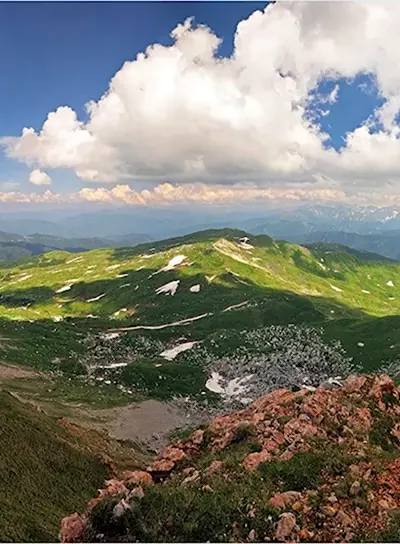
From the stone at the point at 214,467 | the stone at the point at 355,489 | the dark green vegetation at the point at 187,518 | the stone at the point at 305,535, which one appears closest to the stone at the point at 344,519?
the stone at the point at 305,535

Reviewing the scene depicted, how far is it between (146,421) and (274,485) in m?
89.3

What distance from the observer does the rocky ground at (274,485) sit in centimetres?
2309

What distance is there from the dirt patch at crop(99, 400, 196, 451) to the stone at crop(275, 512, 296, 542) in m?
82.1

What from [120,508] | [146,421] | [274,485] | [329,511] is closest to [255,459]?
[274,485]

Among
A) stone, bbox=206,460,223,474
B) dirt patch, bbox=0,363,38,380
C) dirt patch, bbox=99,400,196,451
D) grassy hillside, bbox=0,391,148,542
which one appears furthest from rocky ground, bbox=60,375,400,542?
dirt patch, bbox=0,363,38,380

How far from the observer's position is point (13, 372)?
136 meters

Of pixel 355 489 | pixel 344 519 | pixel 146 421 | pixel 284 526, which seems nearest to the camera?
pixel 284 526

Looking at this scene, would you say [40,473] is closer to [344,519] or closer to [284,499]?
[284,499]

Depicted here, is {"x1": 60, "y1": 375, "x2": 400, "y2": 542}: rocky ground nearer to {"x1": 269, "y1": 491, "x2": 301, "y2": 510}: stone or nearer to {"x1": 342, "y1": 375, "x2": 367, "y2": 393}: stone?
{"x1": 269, "y1": 491, "x2": 301, "y2": 510}: stone

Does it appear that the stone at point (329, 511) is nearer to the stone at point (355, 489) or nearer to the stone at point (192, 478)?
the stone at point (355, 489)

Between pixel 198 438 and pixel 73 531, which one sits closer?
pixel 73 531

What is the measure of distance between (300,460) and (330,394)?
13.7 metres

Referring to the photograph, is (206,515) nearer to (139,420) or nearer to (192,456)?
(192,456)

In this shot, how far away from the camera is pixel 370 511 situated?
2373 centimetres
